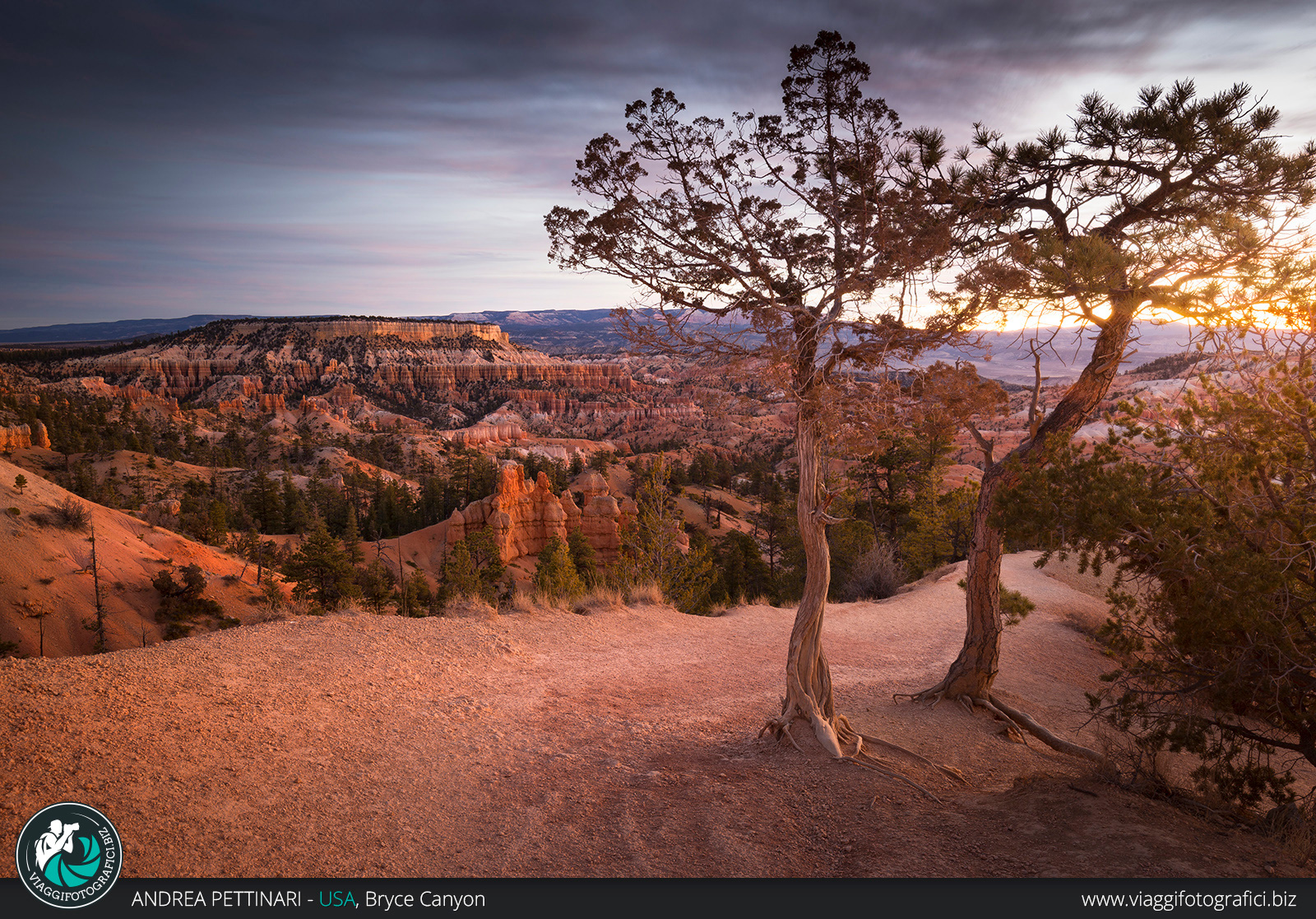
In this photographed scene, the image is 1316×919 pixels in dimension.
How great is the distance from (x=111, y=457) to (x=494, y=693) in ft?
212

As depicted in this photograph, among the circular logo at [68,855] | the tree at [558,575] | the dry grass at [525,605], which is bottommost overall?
the tree at [558,575]

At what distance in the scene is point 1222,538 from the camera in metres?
5.52

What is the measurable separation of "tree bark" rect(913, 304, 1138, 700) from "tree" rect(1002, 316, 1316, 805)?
0.94m

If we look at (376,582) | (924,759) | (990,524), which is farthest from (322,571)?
(990,524)

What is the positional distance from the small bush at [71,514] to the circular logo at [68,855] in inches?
1315

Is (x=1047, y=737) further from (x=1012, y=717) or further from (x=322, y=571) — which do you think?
(x=322, y=571)

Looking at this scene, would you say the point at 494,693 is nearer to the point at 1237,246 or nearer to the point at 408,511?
the point at 1237,246

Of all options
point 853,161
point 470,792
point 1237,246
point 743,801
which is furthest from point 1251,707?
point 470,792

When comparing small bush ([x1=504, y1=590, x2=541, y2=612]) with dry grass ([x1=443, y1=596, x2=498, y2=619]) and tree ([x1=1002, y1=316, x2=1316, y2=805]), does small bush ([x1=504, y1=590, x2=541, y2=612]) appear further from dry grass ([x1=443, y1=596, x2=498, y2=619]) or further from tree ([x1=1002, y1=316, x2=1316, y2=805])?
tree ([x1=1002, y1=316, x2=1316, y2=805])

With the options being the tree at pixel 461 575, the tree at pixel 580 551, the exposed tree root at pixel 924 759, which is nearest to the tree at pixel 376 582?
the tree at pixel 461 575

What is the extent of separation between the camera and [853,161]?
20.1ft

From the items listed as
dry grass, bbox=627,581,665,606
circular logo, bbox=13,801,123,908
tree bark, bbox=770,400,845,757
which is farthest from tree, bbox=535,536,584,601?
circular logo, bbox=13,801,123,908

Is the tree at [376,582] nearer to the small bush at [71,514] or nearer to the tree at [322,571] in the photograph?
the tree at [322,571]

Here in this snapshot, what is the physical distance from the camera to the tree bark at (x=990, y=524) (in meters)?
7.25
